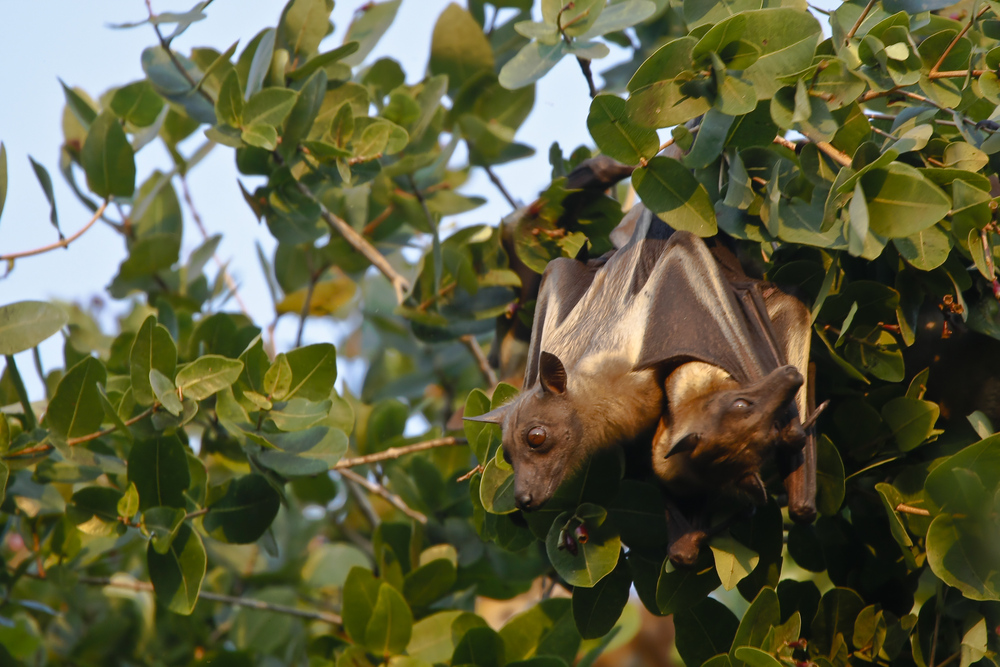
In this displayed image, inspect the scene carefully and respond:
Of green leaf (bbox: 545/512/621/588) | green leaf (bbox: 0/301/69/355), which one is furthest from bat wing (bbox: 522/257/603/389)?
green leaf (bbox: 0/301/69/355)

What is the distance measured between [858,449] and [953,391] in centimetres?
37

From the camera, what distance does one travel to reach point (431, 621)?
340 cm

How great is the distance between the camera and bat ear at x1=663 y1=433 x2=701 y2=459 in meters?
2.18

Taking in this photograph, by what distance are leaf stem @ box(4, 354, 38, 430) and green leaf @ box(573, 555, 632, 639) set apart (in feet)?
6.44

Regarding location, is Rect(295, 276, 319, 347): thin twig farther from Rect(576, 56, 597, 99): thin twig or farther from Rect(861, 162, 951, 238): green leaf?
Rect(861, 162, 951, 238): green leaf

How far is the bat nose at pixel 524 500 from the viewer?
89.9 inches

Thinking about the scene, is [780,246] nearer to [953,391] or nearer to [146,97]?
[953,391]

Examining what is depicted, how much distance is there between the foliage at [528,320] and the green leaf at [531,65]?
1 cm

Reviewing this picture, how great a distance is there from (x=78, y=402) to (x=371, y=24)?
2211mm

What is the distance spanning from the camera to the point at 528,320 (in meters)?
3.59

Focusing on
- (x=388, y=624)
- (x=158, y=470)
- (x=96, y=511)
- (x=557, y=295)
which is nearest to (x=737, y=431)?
(x=557, y=295)

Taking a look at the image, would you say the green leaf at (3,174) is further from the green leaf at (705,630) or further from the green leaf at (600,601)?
the green leaf at (705,630)

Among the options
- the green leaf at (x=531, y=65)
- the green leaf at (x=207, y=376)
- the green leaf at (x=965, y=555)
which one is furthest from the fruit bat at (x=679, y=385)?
the green leaf at (x=207, y=376)

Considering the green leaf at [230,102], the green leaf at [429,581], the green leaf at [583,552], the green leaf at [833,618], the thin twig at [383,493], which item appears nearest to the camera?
the green leaf at [583,552]
